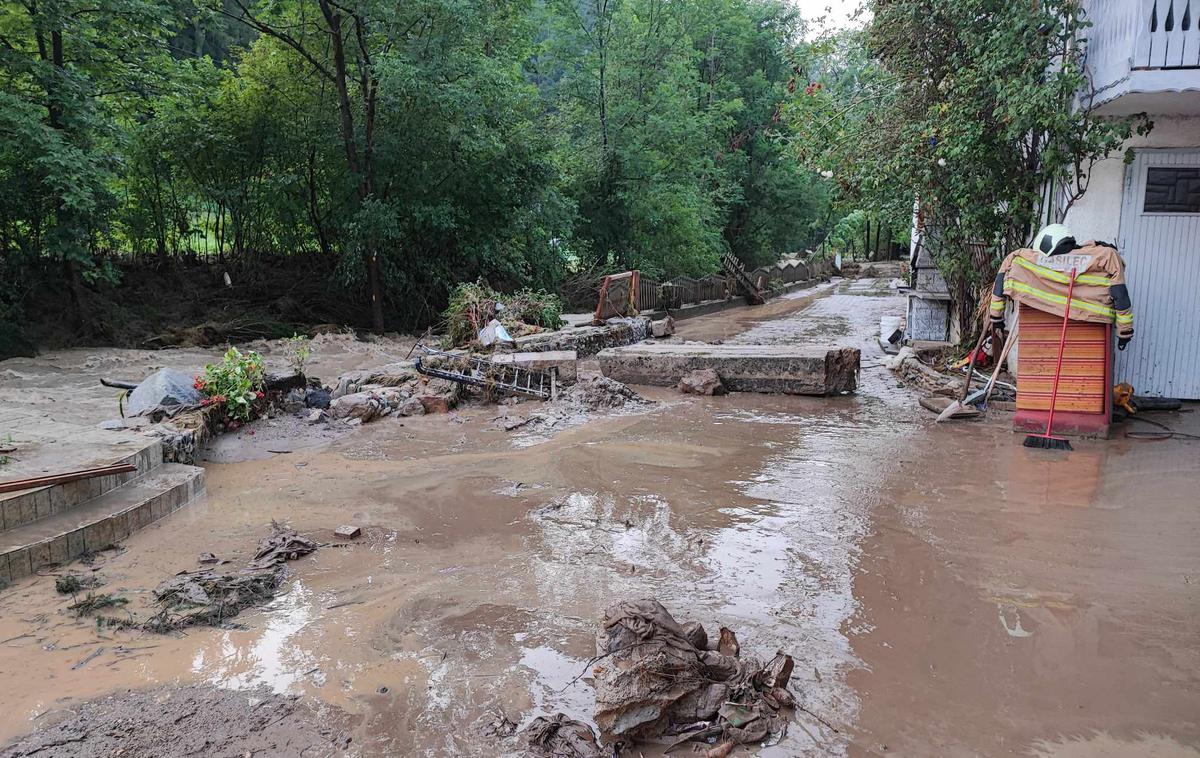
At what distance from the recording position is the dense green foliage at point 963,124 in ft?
26.8

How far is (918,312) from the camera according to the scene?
41.8 feet

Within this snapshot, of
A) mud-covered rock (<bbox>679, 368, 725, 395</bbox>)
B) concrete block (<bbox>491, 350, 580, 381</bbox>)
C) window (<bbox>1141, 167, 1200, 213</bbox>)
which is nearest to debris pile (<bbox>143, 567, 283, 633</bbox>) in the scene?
concrete block (<bbox>491, 350, 580, 381</bbox>)

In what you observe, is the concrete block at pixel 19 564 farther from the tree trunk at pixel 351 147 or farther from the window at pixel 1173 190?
the tree trunk at pixel 351 147

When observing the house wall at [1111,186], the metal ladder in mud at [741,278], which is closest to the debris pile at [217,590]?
the house wall at [1111,186]

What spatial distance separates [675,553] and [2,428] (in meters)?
5.45

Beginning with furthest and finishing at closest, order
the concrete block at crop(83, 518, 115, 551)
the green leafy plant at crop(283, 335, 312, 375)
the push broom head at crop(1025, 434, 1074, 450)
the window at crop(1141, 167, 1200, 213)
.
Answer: the green leafy plant at crop(283, 335, 312, 375)
the window at crop(1141, 167, 1200, 213)
the push broom head at crop(1025, 434, 1074, 450)
the concrete block at crop(83, 518, 115, 551)

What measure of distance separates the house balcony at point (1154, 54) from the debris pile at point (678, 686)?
22.0 feet

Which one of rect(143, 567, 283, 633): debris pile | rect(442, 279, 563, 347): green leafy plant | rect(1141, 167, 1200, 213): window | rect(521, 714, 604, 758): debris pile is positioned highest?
rect(1141, 167, 1200, 213): window

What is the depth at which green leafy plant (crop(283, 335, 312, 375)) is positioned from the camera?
9359mm

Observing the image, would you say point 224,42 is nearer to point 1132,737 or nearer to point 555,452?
point 555,452

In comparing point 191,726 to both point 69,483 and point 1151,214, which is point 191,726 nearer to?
A: point 69,483

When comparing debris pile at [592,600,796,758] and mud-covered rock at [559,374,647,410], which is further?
mud-covered rock at [559,374,647,410]

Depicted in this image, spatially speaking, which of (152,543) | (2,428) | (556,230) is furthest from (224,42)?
(152,543)

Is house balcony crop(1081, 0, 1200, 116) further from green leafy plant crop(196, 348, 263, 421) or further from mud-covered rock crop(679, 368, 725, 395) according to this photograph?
green leafy plant crop(196, 348, 263, 421)
